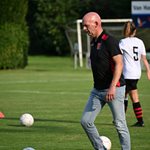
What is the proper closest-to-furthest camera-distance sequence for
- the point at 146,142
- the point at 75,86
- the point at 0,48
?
1. the point at 146,142
2. the point at 75,86
3. the point at 0,48

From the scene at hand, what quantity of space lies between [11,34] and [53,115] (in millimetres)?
19888

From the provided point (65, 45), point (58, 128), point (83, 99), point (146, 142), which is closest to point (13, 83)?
point (83, 99)

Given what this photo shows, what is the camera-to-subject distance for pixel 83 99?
21141mm

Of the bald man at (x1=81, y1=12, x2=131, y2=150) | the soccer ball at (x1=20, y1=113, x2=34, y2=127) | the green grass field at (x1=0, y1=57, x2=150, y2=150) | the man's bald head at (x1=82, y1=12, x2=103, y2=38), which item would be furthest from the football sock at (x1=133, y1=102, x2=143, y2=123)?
the man's bald head at (x1=82, y1=12, x2=103, y2=38)

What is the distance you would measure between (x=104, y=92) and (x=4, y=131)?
4087 millimetres

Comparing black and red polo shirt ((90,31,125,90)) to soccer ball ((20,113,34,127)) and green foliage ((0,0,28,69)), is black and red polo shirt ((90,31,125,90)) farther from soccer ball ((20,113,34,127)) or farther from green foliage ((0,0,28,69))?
green foliage ((0,0,28,69))

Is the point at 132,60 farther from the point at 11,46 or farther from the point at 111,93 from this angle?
the point at 11,46

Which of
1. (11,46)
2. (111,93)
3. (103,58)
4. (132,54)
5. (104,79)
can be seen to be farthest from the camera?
(11,46)

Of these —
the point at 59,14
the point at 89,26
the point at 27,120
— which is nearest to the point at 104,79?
the point at 89,26

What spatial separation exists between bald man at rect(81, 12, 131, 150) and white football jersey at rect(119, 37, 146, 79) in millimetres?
4359

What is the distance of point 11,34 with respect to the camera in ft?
120

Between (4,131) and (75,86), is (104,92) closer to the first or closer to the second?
(4,131)

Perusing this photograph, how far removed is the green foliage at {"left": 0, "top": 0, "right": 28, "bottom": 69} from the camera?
36406 millimetres

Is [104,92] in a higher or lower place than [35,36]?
higher
